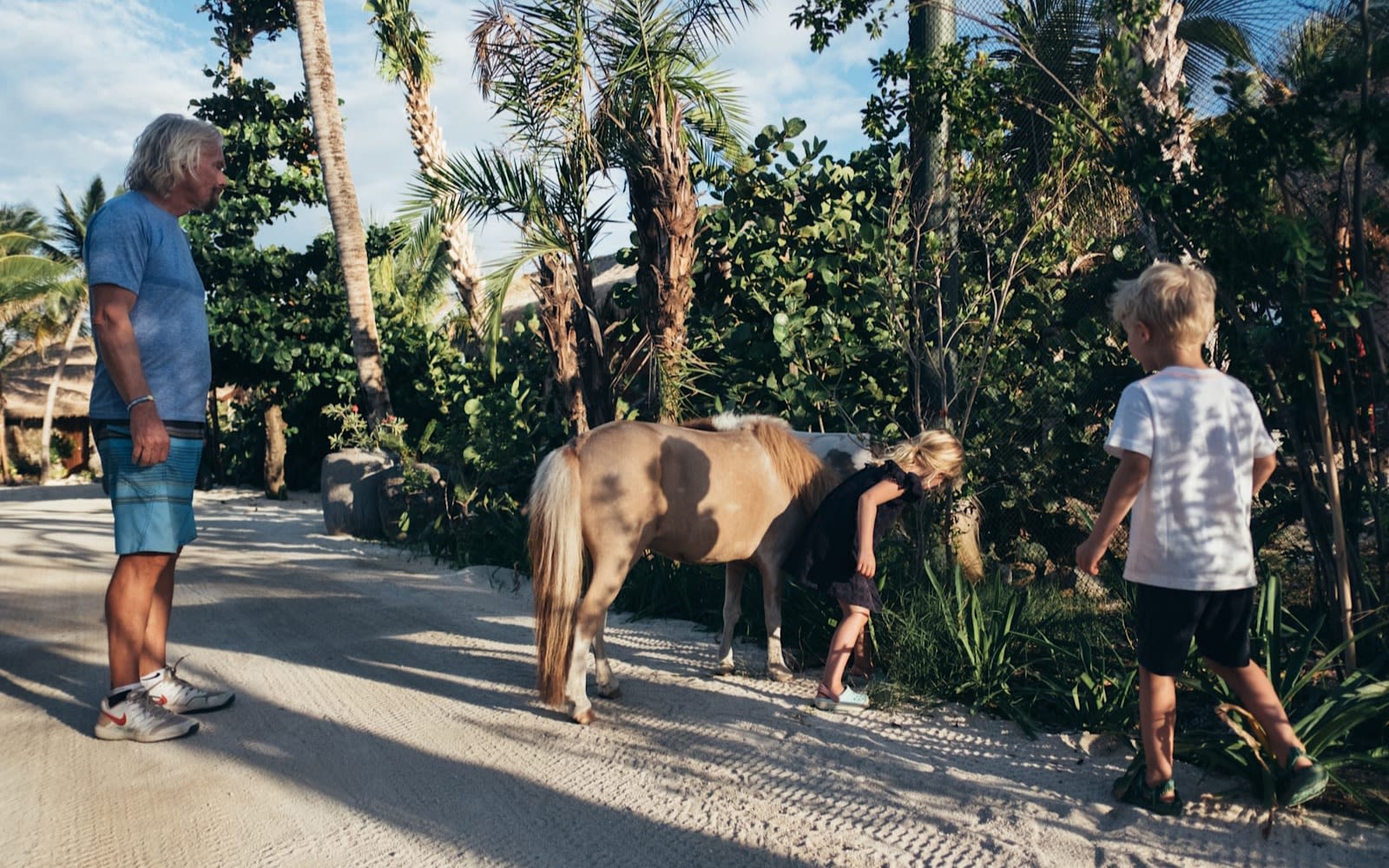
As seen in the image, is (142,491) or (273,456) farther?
(273,456)

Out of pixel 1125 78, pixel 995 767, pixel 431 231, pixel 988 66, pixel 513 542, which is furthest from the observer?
pixel 431 231

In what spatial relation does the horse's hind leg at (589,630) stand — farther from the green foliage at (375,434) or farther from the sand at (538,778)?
the green foliage at (375,434)

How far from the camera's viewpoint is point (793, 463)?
5.03 metres

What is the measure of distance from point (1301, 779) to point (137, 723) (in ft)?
13.9

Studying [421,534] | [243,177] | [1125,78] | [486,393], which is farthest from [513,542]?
[243,177]

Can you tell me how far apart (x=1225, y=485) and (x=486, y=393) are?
26.2 feet

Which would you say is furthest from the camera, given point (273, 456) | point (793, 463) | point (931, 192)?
point (273, 456)

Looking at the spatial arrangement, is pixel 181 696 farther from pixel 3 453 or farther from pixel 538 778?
pixel 3 453

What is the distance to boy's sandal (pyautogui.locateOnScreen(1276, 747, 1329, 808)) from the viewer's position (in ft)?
10.1

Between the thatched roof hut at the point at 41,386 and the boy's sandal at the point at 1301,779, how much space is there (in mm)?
35574

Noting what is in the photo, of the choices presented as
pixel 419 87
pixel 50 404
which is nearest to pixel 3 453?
pixel 50 404

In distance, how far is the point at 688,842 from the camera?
122 inches

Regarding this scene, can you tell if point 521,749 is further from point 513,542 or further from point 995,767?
point 513,542

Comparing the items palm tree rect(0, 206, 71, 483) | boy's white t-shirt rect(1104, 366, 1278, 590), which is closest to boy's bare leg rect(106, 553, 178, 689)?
boy's white t-shirt rect(1104, 366, 1278, 590)
